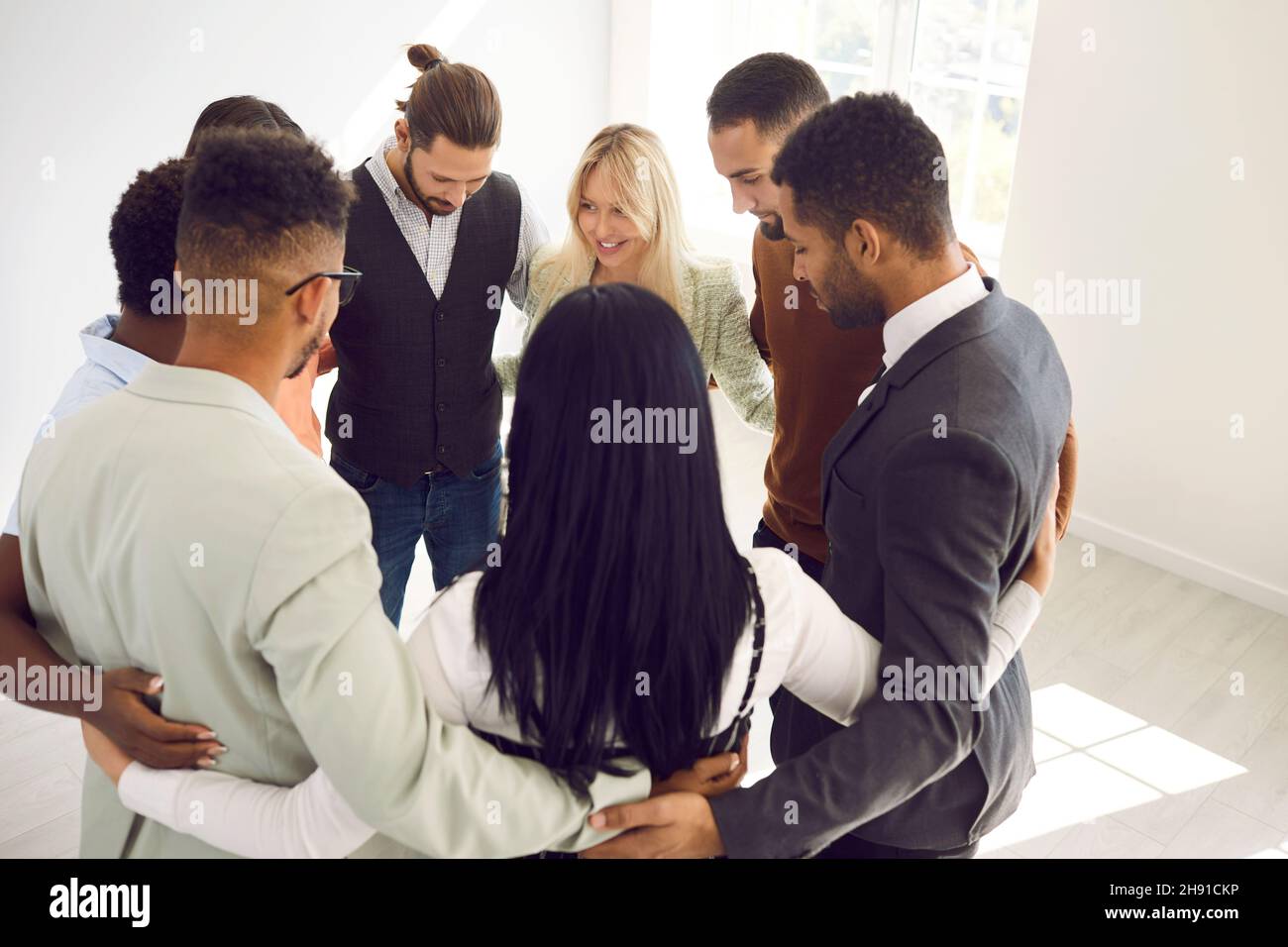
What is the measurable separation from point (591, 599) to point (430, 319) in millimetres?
1240

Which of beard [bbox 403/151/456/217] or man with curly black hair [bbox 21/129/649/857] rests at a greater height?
beard [bbox 403/151/456/217]

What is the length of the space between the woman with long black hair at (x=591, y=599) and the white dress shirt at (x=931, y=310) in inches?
16.8

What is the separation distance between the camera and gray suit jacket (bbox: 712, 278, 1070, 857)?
1.21 m

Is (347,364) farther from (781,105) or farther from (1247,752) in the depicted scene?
(1247,752)

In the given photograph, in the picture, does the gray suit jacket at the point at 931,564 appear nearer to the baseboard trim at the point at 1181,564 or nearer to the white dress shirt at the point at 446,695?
the white dress shirt at the point at 446,695

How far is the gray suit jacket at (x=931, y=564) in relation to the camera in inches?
47.5

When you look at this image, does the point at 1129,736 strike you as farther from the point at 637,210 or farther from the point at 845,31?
the point at 845,31

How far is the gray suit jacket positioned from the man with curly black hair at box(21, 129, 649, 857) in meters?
0.24

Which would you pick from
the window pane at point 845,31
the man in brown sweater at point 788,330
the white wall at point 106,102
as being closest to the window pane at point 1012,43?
the window pane at point 845,31

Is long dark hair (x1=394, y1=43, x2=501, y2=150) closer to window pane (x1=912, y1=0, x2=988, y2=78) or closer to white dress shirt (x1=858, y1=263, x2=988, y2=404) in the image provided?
white dress shirt (x1=858, y1=263, x2=988, y2=404)

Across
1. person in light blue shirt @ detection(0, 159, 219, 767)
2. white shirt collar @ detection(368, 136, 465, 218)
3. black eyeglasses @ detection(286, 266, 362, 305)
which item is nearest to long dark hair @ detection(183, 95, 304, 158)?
white shirt collar @ detection(368, 136, 465, 218)

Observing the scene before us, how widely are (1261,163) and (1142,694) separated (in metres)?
1.64

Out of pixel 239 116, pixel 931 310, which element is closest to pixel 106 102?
pixel 239 116

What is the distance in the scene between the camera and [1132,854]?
8.09ft
